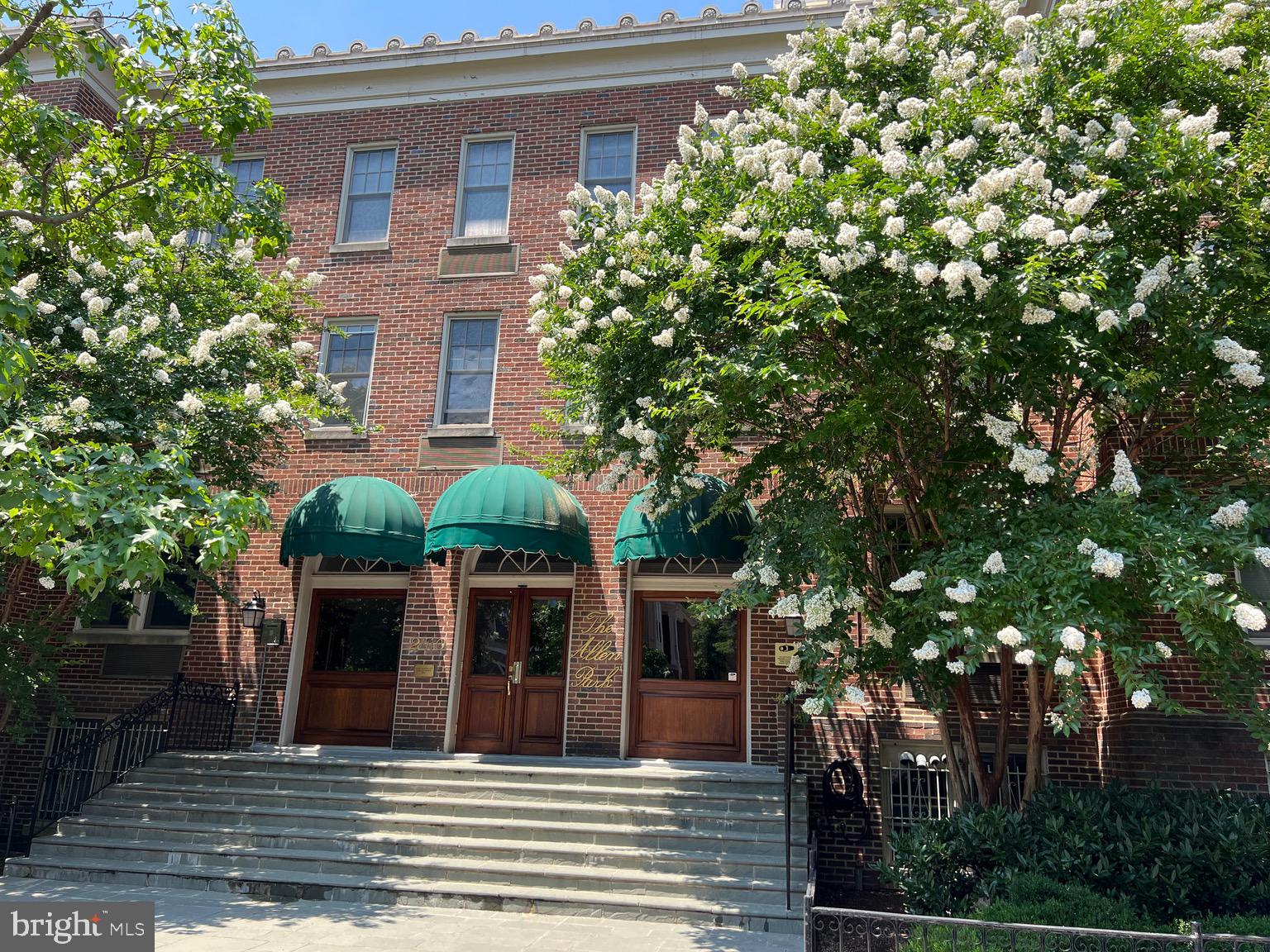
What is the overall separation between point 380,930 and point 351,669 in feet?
21.1

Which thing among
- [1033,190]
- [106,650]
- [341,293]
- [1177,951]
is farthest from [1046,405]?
[106,650]

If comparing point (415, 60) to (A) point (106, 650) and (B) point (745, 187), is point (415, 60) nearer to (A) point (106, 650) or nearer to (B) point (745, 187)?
(B) point (745, 187)

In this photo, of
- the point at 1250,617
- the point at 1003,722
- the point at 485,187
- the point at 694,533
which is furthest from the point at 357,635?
the point at 1250,617

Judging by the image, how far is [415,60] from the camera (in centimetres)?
1568

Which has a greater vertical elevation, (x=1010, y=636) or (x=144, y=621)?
(x=144, y=621)

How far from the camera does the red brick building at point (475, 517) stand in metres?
12.1

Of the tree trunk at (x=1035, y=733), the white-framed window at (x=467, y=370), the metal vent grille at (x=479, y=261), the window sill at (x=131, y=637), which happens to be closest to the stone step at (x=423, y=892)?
the tree trunk at (x=1035, y=733)

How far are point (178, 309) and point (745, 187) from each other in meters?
7.40

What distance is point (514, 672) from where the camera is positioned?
1339 cm

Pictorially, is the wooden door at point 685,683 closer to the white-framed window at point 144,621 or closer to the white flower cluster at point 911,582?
the white flower cluster at point 911,582

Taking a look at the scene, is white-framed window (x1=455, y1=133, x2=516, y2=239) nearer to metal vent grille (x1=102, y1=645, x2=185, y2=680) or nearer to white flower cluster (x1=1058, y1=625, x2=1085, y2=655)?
metal vent grille (x1=102, y1=645, x2=185, y2=680)

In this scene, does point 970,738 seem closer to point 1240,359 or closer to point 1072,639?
point 1072,639

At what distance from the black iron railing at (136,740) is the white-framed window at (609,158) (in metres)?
9.80

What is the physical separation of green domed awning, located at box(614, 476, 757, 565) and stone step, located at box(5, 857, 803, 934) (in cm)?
411
